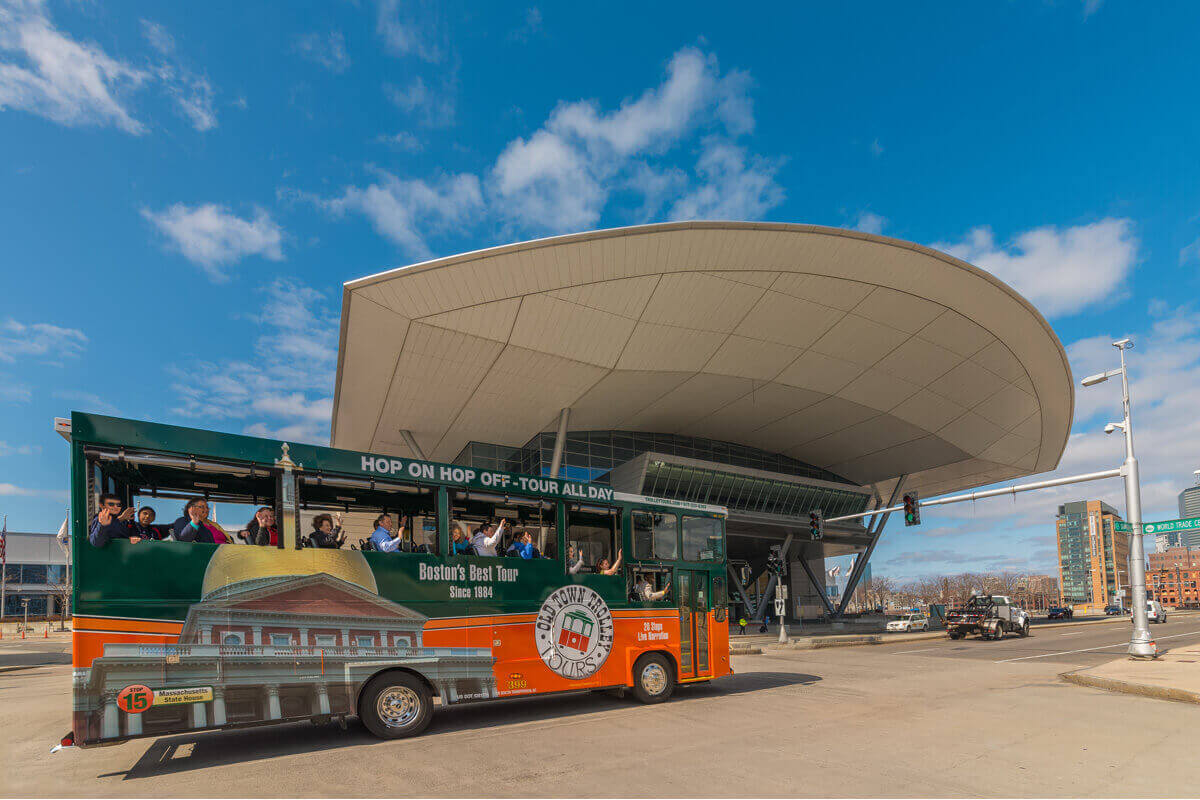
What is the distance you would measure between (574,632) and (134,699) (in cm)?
556

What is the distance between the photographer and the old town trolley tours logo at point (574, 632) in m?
10.2

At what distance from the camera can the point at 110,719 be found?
7.07 meters

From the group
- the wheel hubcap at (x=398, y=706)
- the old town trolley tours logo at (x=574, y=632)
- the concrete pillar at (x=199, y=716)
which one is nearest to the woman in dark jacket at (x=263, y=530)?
the concrete pillar at (x=199, y=716)

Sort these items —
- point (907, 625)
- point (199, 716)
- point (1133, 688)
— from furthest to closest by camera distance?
point (907, 625)
point (1133, 688)
point (199, 716)

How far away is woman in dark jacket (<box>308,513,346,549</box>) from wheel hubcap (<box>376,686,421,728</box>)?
6.38 ft

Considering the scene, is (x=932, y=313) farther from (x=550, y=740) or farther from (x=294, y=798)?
(x=294, y=798)

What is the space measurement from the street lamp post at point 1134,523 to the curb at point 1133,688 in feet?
17.7

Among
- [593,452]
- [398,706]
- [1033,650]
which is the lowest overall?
[1033,650]

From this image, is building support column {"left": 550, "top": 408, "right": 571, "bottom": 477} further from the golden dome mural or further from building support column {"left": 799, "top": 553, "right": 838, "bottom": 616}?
building support column {"left": 799, "top": 553, "right": 838, "bottom": 616}

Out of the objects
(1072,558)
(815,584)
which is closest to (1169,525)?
(815,584)

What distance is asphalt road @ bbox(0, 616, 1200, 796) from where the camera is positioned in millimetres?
6328

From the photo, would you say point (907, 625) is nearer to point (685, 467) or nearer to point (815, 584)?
point (815, 584)

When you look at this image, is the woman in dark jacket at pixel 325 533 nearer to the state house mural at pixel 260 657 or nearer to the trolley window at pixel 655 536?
the state house mural at pixel 260 657

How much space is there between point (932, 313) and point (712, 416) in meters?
12.9
